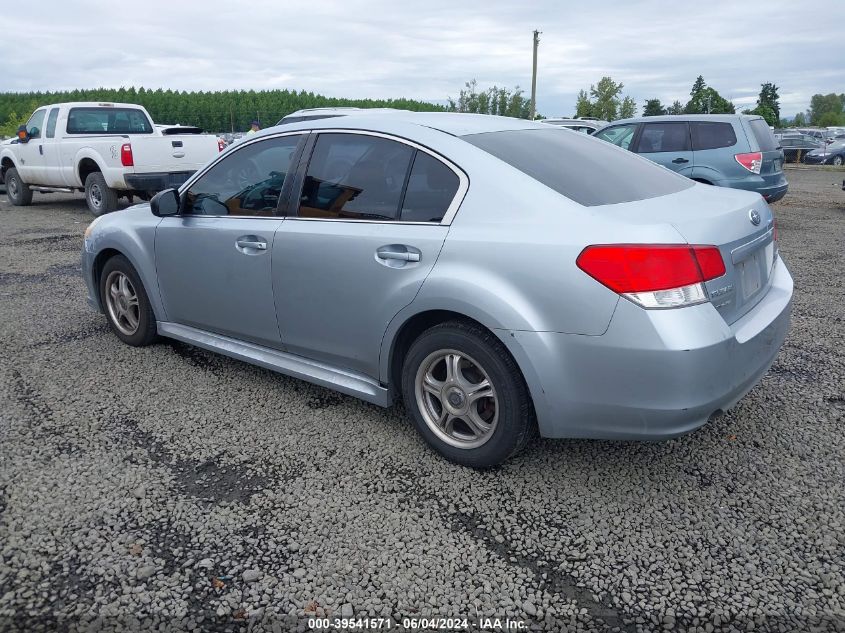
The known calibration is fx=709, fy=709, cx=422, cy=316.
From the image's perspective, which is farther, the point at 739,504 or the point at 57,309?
the point at 57,309

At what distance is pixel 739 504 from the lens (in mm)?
3025

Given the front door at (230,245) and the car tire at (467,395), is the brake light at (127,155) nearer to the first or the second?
the front door at (230,245)

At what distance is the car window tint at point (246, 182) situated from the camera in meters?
3.99

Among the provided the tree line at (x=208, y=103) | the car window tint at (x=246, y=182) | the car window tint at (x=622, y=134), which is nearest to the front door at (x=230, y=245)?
the car window tint at (x=246, y=182)

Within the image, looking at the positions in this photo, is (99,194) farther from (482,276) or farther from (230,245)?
(482,276)

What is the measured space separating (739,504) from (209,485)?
7.62 ft

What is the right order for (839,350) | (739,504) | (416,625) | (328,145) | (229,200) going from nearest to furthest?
(416,625) → (739,504) → (328,145) → (229,200) → (839,350)

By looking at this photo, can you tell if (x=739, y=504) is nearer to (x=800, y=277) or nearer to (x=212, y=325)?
(x=212, y=325)

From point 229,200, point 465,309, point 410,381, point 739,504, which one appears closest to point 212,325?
point 229,200

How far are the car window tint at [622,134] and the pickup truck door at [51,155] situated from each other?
9815mm

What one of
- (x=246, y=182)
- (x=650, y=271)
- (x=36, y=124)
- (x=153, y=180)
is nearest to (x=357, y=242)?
(x=246, y=182)

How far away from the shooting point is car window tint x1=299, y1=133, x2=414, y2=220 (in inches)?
137

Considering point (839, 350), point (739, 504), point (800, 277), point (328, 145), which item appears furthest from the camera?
point (800, 277)

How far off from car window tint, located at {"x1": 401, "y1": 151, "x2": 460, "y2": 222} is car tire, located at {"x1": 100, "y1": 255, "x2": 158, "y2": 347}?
238 centimetres
